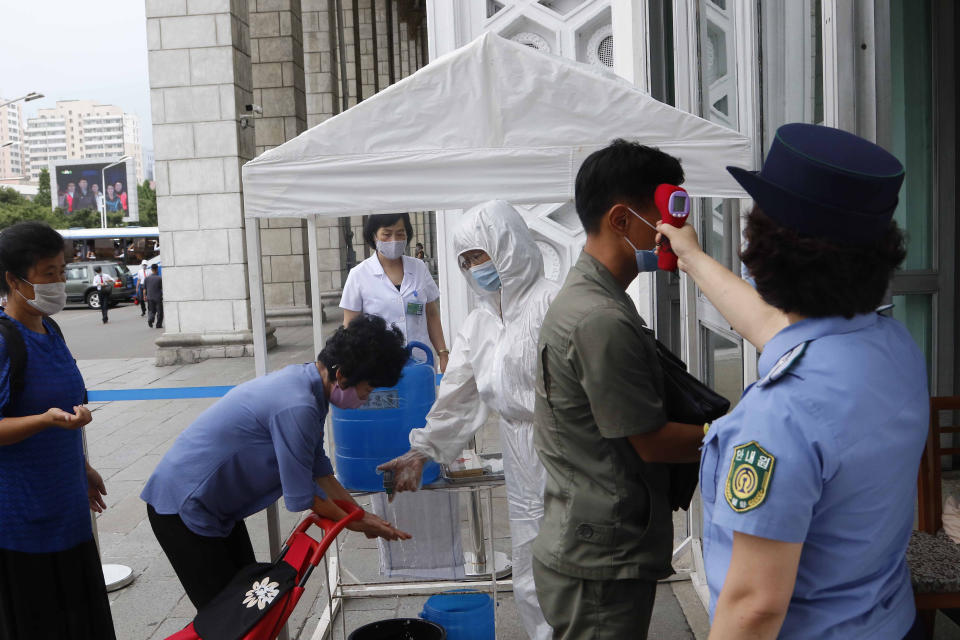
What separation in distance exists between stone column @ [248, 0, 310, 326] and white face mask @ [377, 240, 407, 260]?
11127mm

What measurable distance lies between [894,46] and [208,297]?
10612 mm

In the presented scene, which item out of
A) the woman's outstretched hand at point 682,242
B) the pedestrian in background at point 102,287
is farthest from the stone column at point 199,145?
the pedestrian in background at point 102,287

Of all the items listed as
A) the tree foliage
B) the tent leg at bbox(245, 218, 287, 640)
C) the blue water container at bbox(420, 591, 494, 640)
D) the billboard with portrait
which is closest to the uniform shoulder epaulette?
the blue water container at bbox(420, 591, 494, 640)

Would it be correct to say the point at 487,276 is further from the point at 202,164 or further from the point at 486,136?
the point at 202,164

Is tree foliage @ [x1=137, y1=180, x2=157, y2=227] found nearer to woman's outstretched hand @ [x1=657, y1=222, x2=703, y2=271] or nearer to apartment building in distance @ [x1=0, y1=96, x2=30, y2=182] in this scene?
apartment building in distance @ [x1=0, y1=96, x2=30, y2=182]

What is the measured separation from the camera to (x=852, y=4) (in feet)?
9.29

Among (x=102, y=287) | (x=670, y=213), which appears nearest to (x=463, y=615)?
(x=670, y=213)

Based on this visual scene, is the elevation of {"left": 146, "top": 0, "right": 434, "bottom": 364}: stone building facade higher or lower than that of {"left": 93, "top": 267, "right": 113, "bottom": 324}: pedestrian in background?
higher

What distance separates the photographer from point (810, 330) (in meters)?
1.28

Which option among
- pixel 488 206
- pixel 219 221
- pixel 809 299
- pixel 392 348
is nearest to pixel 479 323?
pixel 488 206

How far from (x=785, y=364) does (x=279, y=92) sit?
16673 millimetres

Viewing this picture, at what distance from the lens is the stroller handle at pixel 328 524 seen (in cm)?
253

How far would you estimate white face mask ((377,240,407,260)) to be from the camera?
557cm

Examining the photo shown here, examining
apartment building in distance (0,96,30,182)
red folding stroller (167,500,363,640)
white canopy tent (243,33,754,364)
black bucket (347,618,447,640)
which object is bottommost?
black bucket (347,618,447,640)
